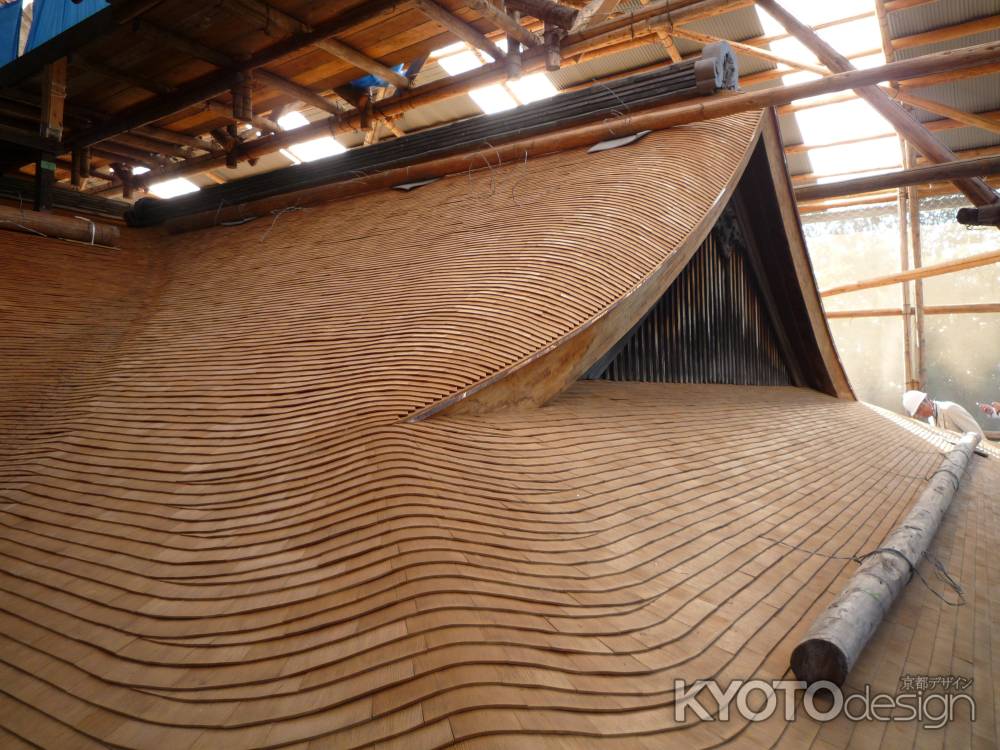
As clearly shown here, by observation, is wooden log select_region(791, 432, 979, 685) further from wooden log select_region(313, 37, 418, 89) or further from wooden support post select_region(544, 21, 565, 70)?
wooden log select_region(313, 37, 418, 89)

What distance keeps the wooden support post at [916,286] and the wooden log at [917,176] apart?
5.36 m

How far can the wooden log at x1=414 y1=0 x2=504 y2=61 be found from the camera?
4152mm

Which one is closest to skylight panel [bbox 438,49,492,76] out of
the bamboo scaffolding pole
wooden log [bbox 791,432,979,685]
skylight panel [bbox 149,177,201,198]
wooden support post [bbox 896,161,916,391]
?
wooden support post [bbox 896,161,916,391]

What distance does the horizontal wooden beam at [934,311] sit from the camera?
994cm

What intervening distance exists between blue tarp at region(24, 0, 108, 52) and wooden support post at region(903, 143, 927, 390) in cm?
1012

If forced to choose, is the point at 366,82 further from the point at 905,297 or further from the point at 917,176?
the point at 905,297

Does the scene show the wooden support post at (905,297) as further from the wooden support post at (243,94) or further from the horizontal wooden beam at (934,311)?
the wooden support post at (243,94)

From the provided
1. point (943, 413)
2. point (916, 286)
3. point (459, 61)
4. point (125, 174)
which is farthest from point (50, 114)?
point (916, 286)

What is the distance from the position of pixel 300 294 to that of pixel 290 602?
2123 millimetres

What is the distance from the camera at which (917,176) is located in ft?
15.6

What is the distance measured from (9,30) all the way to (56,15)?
2.98 ft

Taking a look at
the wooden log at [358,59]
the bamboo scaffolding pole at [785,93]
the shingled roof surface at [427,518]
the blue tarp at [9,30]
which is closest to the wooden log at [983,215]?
the bamboo scaffolding pole at [785,93]

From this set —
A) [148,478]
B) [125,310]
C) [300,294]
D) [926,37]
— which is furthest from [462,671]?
[926,37]

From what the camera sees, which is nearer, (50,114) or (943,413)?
(50,114)
